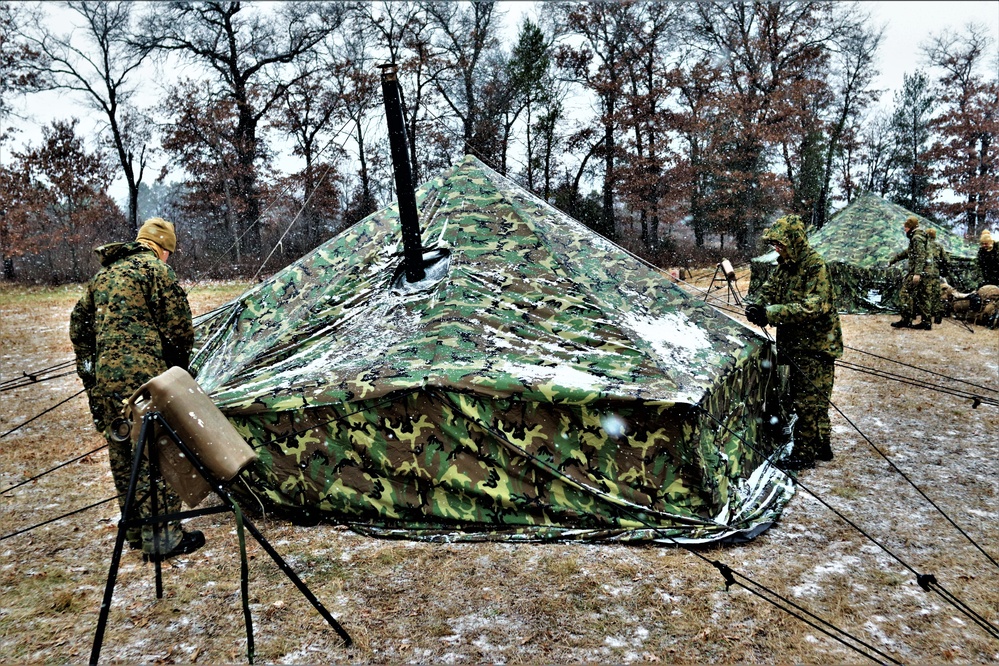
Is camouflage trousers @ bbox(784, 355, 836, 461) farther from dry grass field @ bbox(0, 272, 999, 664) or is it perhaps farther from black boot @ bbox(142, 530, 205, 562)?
black boot @ bbox(142, 530, 205, 562)

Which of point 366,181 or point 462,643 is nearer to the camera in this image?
point 462,643

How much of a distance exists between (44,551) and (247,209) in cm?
2161

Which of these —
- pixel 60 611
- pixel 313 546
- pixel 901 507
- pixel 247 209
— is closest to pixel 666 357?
pixel 901 507

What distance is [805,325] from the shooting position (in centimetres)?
484

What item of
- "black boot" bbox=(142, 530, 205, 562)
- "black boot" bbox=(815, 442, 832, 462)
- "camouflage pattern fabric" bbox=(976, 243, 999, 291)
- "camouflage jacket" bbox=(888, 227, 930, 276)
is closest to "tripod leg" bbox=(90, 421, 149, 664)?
"black boot" bbox=(142, 530, 205, 562)

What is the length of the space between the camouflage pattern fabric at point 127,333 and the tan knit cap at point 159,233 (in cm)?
10

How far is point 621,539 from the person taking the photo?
3.65m

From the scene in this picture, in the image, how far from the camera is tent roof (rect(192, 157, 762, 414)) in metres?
3.86

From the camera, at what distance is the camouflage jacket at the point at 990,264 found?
11.5m

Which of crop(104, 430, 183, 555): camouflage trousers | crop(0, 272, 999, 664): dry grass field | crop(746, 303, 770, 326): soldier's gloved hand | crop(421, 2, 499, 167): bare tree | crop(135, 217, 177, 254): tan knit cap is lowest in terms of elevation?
crop(0, 272, 999, 664): dry grass field

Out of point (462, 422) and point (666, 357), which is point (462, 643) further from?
point (666, 357)

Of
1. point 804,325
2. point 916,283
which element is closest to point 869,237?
point 916,283

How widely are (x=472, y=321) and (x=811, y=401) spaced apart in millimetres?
2739

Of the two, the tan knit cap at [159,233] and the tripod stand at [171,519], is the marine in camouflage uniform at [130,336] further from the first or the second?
the tripod stand at [171,519]
